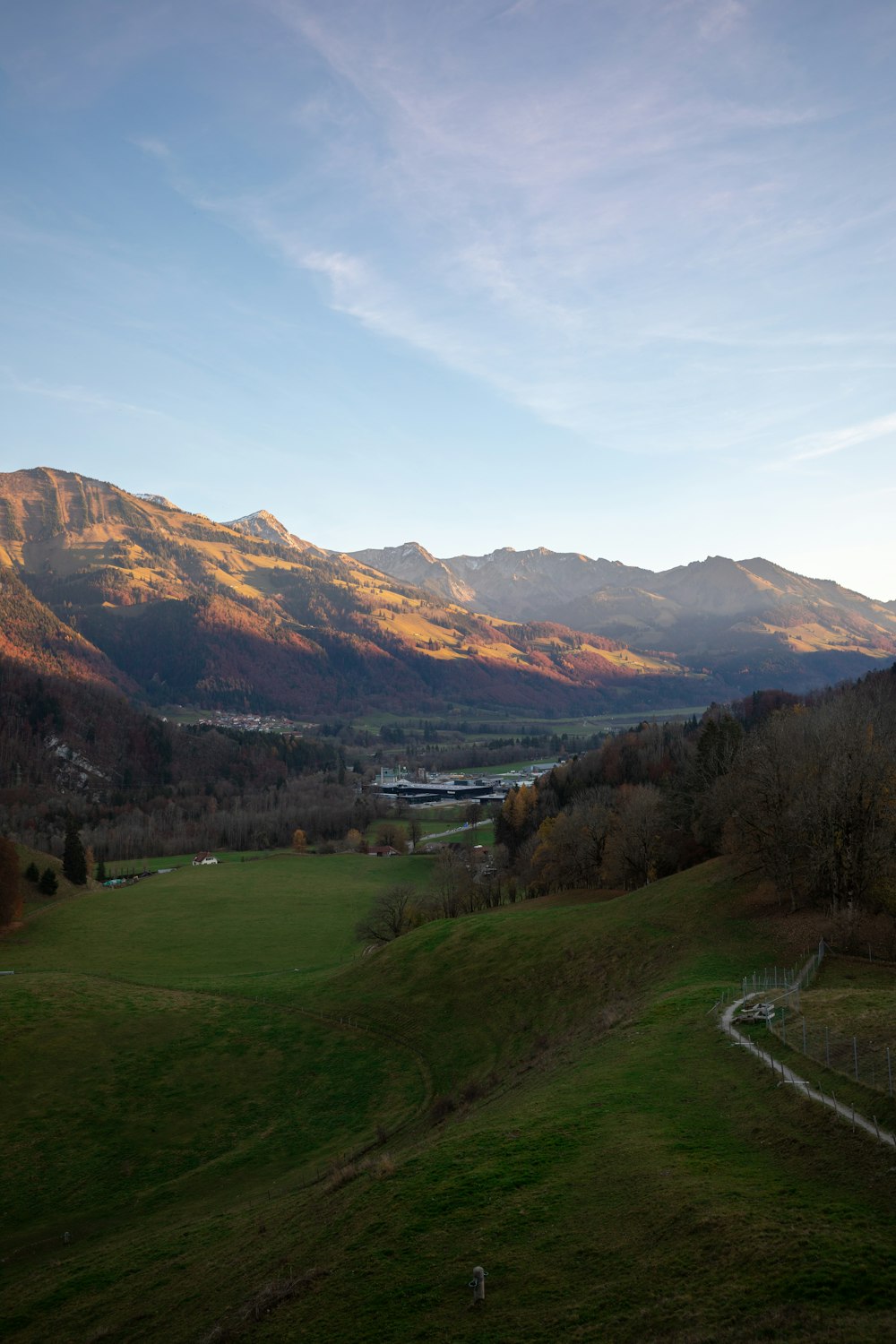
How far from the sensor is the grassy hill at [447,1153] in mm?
16547

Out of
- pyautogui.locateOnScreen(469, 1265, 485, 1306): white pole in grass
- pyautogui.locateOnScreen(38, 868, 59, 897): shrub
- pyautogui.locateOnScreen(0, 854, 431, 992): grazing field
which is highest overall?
pyautogui.locateOnScreen(469, 1265, 485, 1306): white pole in grass


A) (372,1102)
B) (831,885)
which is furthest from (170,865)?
(831,885)

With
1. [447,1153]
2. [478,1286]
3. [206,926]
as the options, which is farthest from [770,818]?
[206,926]

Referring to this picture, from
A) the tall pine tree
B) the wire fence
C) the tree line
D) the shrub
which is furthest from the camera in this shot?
the tall pine tree

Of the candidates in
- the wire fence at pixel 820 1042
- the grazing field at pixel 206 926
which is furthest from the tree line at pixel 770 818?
the grazing field at pixel 206 926

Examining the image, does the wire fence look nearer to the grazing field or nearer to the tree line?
the tree line

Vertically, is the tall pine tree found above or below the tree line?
below

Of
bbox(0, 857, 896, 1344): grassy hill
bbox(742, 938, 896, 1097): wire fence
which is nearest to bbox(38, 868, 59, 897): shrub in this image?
bbox(0, 857, 896, 1344): grassy hill

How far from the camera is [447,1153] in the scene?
26.3m

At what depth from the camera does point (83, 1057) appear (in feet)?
171

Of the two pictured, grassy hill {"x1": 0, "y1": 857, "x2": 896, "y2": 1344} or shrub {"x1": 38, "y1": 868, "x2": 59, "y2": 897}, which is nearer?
grassy hill {"x1": 0, "y1": 857, "x2": 896, "y2": 1344}

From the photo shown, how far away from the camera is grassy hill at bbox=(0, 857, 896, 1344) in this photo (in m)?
16.5

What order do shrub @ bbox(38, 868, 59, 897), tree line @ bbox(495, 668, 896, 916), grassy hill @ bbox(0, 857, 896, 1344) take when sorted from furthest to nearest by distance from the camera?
shrub @ bbox(38, 868, 59, 897)
tree line @ bbox(495, 668, 896, 916)
grassy hill @ bbox(0, 857, 896, 1344)

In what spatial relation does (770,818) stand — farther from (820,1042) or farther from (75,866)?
(75,866)
